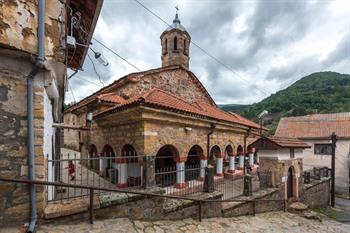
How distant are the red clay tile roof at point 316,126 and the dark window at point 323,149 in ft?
2.91

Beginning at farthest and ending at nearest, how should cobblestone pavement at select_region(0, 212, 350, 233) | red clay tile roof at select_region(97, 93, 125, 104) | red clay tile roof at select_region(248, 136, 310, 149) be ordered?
red clay tile roof at select_region(248, 136, 310, 149) < red clay tile roof at select_region(97, 93, 125, 104) < cobblestone pavement at select_region(0, 212, 350, 233)

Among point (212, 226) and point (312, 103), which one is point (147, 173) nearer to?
point (212, 226)

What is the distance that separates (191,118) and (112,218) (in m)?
5.61

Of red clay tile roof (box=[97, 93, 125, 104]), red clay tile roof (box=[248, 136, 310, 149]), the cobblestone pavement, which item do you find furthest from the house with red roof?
red clay tile roof (box=[97, 93, 125, 104])

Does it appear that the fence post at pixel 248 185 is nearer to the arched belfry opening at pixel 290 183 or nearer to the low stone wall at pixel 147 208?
the low stone wall at pixel 147 208

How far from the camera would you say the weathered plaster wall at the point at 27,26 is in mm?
3434

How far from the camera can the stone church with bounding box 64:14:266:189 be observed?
8023 millimetres

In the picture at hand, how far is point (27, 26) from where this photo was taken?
3721mm

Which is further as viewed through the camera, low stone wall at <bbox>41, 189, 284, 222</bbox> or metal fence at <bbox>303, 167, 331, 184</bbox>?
metal fence at <bbox>303, 167, 331, 184</bbox>

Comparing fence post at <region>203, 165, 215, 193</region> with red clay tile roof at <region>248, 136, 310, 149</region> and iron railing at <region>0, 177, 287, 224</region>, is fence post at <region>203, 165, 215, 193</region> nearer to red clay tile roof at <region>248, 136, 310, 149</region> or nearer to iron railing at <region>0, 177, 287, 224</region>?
iron railing at <region>0, 177, 287, 224</region>

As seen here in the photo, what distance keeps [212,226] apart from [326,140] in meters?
18.8

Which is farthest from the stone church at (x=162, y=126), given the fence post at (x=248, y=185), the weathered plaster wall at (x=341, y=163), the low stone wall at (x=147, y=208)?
the weathered plaster wall at (x=341, y=163)

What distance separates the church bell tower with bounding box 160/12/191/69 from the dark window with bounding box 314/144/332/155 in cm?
1479

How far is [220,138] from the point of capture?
12164 mm
